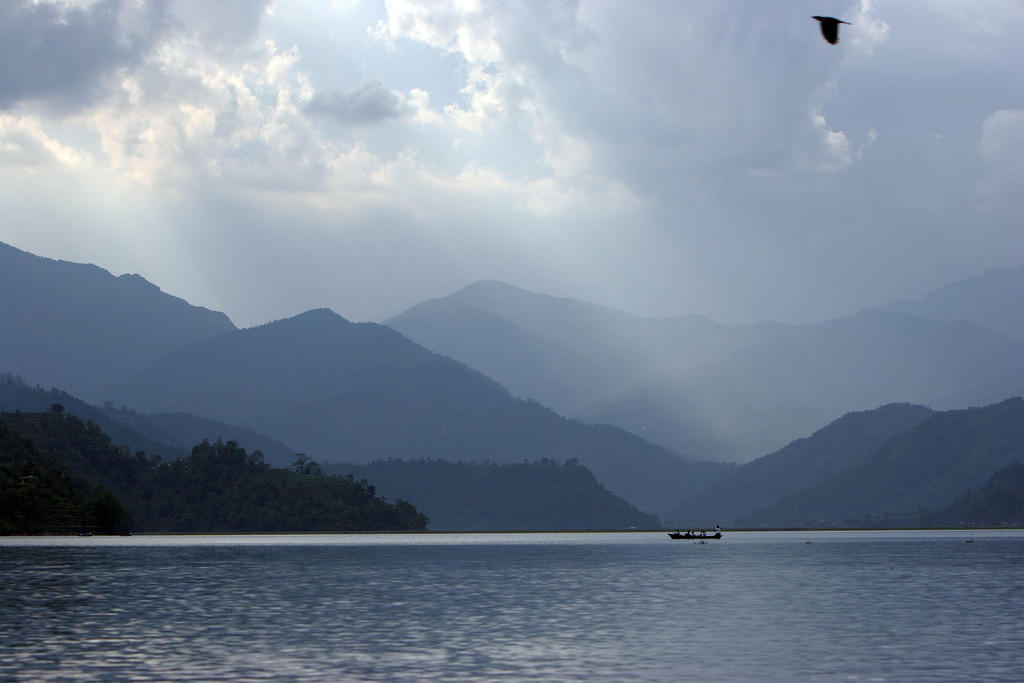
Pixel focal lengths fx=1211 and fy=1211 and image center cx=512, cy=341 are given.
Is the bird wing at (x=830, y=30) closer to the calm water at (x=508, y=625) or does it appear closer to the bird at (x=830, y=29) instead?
the bird at (x=830, y=29)

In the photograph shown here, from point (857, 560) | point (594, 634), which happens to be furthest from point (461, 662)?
point (857, 560)

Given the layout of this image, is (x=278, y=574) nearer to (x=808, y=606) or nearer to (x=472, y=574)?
(x=472, y=574)

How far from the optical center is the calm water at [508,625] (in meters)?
59.3

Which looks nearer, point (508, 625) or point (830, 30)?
point (830, 30)

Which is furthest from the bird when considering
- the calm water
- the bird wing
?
the calm water

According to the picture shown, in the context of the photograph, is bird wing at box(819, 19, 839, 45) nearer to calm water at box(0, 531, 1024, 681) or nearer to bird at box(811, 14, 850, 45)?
bird at box(811, 14, 850, 45)

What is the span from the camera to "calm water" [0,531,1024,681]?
59281 mm

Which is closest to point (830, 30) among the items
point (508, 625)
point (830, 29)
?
point (830, 29)

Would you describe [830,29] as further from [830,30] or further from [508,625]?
[508,625]

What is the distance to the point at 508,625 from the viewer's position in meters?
81.8

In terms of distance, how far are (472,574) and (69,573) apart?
157 ft

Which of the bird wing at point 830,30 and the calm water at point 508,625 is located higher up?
the bird wing at point 830,30

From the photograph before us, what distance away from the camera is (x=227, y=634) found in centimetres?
7450

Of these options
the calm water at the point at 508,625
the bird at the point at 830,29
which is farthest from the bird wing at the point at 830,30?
the calm water at the point at 508,625
